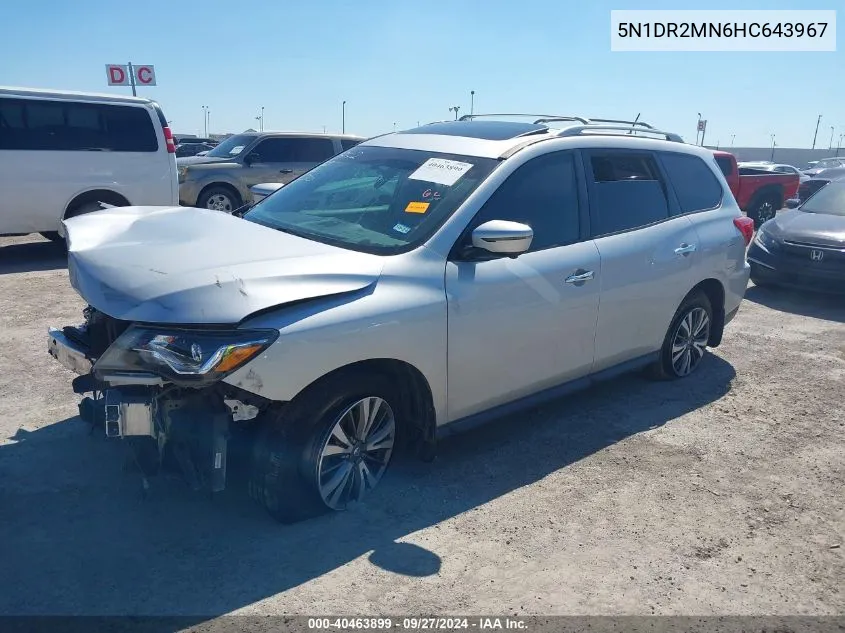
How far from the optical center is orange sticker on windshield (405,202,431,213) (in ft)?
12.4

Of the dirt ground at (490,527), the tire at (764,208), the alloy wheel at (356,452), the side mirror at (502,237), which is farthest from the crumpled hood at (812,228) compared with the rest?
the tire at (764,208)

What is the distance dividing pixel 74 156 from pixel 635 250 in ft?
24.2

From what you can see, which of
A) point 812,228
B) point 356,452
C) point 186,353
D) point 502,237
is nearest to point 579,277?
point 502,237

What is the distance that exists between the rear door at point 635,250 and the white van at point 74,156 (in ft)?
22.5

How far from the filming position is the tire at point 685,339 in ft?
17.1

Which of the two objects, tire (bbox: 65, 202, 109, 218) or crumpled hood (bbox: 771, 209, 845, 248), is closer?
crumpled hood (bbox: 771, 209, 845, 248)

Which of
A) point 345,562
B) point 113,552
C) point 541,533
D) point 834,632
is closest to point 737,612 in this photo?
point 834,632

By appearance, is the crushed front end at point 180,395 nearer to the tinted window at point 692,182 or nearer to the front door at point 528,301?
the front door at point 528,301

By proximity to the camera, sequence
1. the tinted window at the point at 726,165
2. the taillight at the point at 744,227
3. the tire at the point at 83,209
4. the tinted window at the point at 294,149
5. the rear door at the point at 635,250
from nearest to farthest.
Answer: the rear door at the point at 635,250 < the taillight at the point at 744,227 < the tire at the point at 83,209 < the tinted window at the point at 294,149 < the tinted window at the point at 726,165

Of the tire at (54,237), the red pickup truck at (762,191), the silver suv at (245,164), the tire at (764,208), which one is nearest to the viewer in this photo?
the tire at (54,237)

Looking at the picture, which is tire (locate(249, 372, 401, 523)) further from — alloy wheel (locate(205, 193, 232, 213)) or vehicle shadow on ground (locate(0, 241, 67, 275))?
alloy wheel (locate(205, 193, 232, 213))

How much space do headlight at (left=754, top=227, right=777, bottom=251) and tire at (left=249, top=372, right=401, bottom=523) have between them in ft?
22.9

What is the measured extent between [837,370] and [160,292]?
5.50 metres

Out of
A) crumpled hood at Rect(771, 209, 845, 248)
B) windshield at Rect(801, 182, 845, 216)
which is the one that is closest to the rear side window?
crumpled hood at Rect(771, 209, 845, 248)
